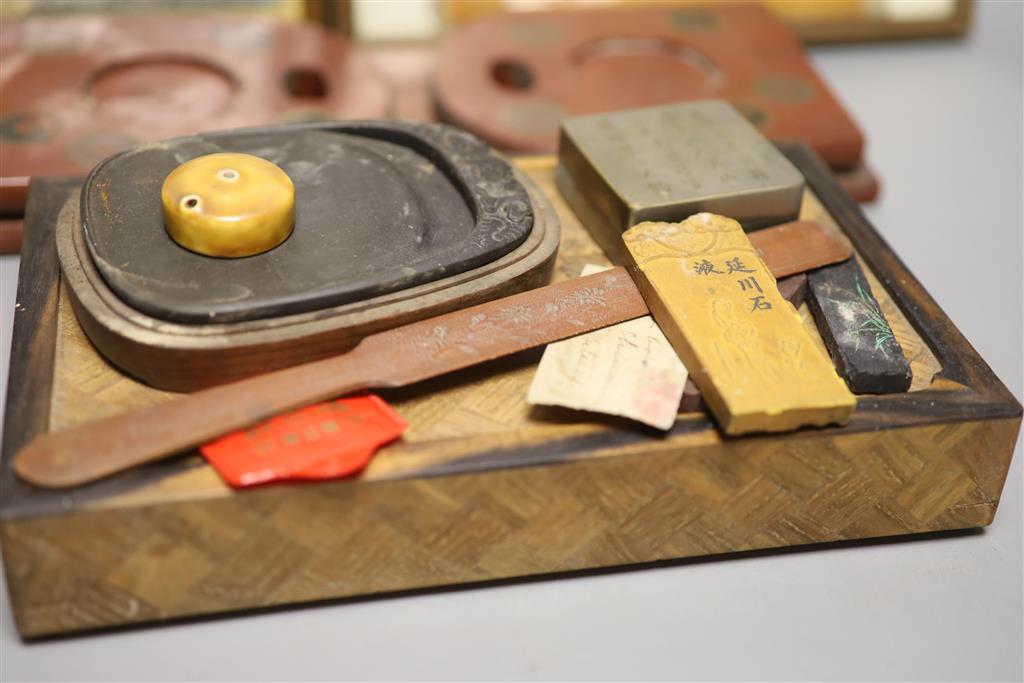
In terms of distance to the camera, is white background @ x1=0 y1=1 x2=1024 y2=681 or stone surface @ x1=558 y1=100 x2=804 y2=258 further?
stone surface @ x1=558 y1=100 x2=804 y2=258

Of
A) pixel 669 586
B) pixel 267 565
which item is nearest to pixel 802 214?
pixel 669 586

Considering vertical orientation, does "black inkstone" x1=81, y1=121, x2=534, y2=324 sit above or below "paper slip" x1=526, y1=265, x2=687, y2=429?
above

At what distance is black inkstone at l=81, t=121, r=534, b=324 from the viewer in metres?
1.59

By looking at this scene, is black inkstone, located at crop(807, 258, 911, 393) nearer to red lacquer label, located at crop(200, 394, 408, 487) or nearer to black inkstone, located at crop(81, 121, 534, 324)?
black inkstone, located at crop(81, 121, 534, 324)

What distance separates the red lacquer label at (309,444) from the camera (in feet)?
4.74

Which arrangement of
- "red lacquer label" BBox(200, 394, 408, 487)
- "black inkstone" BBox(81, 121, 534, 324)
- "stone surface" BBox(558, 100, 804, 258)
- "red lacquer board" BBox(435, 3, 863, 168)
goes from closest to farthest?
"red lacquer label" BBox(200, 394, 408, 487), "black inkstone" BBox(81, 121, 534, 324), "stone surface" BBox(558, 100, 804, 258), "red lacquer board" BBox(435, 3, 863, 168)

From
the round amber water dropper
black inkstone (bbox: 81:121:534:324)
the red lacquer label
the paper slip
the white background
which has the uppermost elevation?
the round amber water dropper

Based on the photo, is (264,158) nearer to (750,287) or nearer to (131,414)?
(131,414)

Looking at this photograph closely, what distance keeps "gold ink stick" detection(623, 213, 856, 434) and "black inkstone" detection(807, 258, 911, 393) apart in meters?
0.08

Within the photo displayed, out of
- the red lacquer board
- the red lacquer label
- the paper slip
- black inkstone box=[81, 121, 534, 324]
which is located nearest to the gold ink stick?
the paper slip

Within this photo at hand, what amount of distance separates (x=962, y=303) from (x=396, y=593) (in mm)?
1213

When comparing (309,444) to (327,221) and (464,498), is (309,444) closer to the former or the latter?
(464,498)

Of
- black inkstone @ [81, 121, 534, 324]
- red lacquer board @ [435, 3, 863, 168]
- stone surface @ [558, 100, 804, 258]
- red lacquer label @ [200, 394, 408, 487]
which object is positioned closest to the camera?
red lacquer label @ [200, 394, 408, 487]

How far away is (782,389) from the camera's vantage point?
1.53 meters
